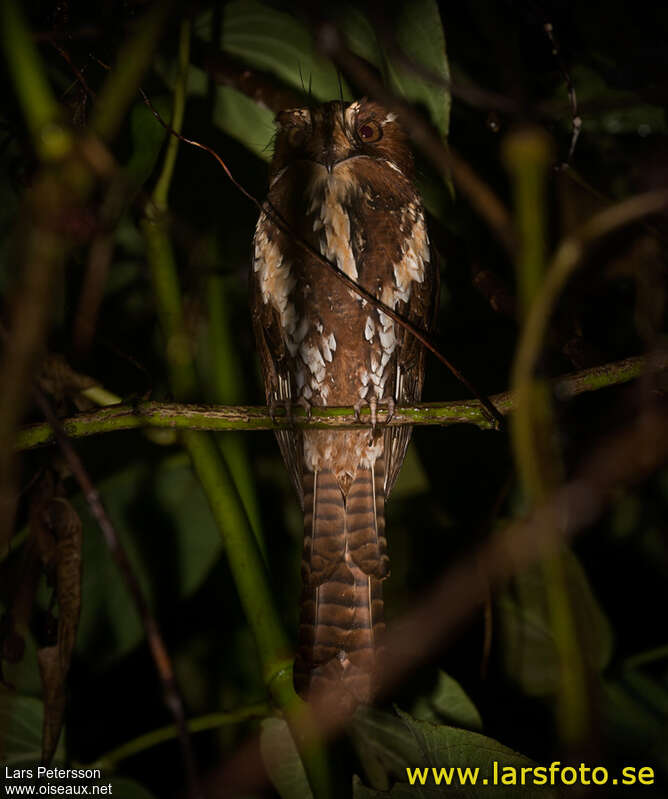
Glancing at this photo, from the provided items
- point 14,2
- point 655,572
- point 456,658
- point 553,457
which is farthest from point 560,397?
point 655,572

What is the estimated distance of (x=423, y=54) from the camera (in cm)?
121

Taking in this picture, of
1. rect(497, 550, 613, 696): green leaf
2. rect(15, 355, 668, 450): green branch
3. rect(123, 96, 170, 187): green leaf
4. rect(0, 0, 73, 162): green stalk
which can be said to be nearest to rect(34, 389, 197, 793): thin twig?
rect(0, 0, 73, 162): green stalk

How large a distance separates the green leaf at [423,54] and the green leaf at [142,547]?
88 centimetres

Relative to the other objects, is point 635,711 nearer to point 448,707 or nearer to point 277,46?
point 448,707

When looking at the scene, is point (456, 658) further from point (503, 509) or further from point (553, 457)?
point (553, 457)

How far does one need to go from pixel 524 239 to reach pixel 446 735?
730 millimetres

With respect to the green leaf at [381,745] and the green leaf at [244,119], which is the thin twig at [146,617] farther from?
the green leaf at [244,119]

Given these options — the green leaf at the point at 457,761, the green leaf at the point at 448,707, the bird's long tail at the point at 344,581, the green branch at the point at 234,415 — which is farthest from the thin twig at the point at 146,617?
the green leaf at the point at 448,707

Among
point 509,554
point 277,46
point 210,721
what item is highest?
point 277,46

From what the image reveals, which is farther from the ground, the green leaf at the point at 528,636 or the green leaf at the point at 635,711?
the green leaf at the point at 528,636

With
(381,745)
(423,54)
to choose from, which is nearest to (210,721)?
(381,745)

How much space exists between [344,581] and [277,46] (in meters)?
1.10

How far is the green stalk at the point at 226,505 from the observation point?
1.02 metres

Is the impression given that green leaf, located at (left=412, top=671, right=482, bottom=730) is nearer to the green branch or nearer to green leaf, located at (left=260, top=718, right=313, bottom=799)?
green leaf, located at (left=260, top=718, right=313, bottom=799)
